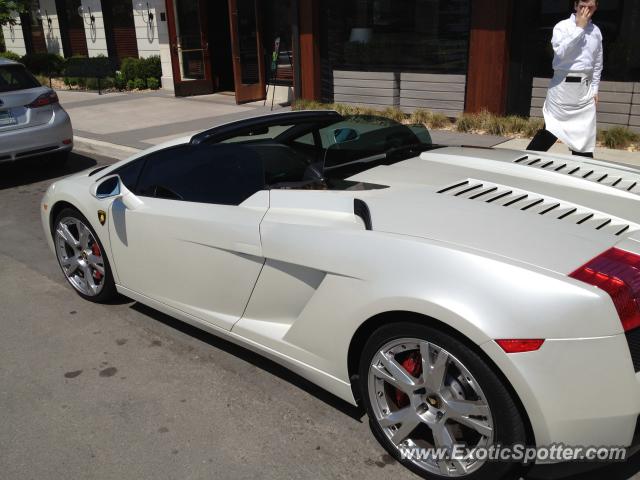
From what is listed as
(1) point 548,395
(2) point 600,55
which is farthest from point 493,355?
(2) point 600,55

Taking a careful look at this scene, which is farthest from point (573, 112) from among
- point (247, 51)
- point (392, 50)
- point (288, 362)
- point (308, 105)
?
point (247, 51)

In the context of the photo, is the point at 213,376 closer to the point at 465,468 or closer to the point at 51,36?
the point at 465,468

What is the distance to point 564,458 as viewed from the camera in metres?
2.15

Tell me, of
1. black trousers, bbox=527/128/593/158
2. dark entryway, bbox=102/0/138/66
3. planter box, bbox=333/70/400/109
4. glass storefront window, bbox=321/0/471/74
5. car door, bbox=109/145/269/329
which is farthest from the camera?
dark entryway, bbox=102/0/138/66

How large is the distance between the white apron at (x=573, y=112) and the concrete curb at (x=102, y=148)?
586cm

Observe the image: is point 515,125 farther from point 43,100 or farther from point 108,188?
point 108,188

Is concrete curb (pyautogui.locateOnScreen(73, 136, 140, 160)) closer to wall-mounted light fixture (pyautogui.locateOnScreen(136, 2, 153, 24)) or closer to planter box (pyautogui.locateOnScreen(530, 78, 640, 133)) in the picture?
planter box (pyautogui.locateOnScreen(530, 78, 640, 133))

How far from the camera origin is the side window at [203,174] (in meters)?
3.26

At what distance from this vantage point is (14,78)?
8.04 metres

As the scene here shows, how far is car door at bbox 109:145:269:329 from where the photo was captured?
3066 mm

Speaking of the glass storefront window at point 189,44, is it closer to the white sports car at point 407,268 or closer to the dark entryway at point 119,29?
the dark entryway at point 119,29

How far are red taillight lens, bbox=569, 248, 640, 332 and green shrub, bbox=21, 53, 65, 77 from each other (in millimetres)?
21556

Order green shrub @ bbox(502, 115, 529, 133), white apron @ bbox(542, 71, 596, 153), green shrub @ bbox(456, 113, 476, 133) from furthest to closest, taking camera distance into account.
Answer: green shrub @ bbox(456, 113, 476, 133) → green shrub @ bbox(502, 115, 529, 133) → white apron @ bbox(542, 71, 596, 153)

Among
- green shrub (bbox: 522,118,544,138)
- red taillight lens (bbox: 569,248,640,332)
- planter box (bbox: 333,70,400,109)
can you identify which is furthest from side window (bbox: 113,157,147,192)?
planter box (bbox: 333,70,400,109)
